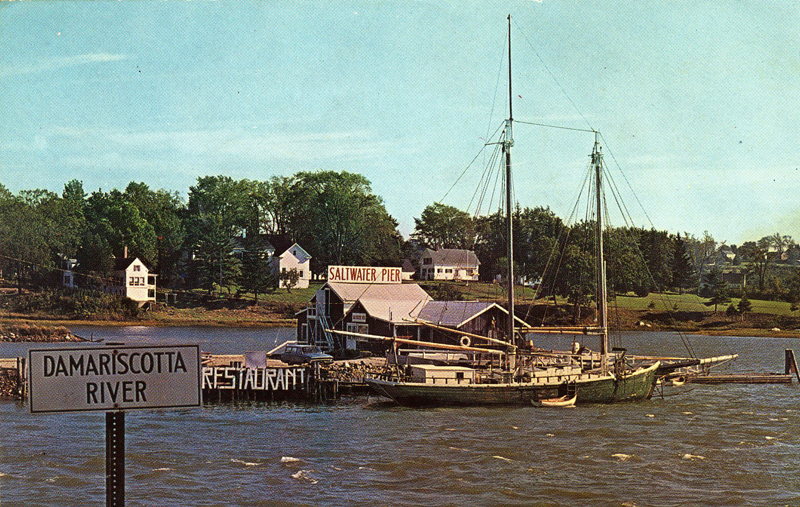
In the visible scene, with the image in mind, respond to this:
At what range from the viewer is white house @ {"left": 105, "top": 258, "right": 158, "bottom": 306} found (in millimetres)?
134625

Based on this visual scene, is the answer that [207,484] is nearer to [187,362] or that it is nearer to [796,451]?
[187,362]

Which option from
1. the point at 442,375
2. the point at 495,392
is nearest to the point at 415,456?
the point at 442,375

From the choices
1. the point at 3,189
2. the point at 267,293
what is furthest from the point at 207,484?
the point at 3,189

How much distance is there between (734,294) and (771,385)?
92092 mm

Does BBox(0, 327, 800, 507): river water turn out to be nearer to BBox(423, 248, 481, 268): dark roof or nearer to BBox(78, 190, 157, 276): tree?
BBox(78, 190, 157, 276): tree

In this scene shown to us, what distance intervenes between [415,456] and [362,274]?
36.5 metres

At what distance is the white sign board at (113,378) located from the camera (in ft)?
26.5

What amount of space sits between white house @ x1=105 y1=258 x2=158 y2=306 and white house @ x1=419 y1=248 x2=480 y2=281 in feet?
184

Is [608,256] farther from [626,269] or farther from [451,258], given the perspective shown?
[451,258]

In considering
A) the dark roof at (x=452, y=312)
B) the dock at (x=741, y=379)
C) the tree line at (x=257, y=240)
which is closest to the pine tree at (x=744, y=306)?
the tree line at (x=257, y=240)

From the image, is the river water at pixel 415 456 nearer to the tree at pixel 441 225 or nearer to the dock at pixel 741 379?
the dock at pixel 741 379

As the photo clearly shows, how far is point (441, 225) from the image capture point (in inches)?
7288

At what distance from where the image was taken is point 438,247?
18412cm

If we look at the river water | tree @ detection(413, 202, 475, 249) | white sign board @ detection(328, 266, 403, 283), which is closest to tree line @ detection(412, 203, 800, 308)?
tree @ detection(413, 202, 475, 249)
